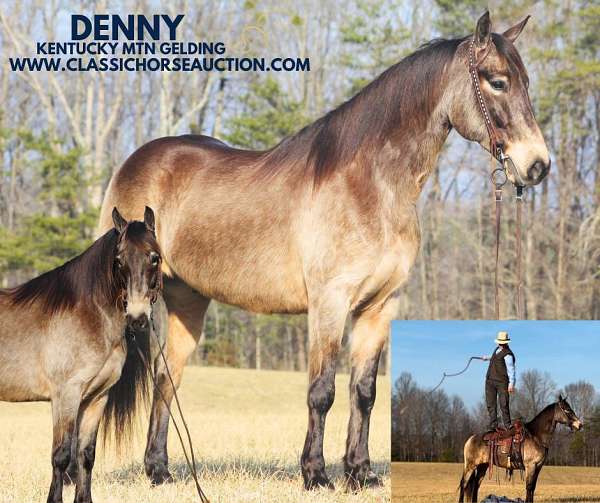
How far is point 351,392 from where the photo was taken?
6.82 metres

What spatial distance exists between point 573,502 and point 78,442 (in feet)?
9.85

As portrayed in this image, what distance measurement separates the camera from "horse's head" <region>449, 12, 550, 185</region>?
238 inches

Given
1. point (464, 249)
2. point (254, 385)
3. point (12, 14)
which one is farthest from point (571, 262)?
point (12, 14)

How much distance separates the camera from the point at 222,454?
994 centimetres

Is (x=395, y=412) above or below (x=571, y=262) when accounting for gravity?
below

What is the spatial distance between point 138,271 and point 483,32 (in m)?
2.75

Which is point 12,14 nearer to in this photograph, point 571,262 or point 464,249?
point 464,249

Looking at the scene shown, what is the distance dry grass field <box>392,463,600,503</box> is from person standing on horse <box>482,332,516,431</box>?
360mm

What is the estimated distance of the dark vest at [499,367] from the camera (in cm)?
562

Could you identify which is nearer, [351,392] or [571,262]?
[351,392]

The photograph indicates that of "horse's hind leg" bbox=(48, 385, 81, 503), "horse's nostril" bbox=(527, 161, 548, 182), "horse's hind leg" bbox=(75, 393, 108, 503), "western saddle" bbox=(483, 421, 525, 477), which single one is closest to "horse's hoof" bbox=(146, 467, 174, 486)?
"horse's hind leg" bbox=(75, 393, 108, 503)

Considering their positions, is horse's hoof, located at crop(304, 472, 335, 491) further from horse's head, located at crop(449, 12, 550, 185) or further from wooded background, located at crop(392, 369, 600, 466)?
horse's head, located at crop(449, 12, 550, 185)

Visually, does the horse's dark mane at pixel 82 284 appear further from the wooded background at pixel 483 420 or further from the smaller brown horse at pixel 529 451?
the smaller brown horse at pixel 529 451

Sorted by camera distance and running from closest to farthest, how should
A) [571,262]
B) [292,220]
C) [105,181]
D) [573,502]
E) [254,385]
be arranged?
1. [573,502]
2. [292,220]
3. [254,385]
4. [571,262]
5. [105,181]
